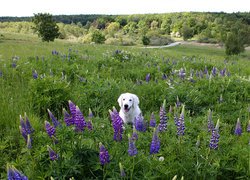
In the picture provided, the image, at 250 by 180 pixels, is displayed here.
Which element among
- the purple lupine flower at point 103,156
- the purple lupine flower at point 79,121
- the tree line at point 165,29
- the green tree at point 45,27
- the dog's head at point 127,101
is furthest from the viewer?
the tree line at point 165,29

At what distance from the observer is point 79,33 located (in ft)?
306

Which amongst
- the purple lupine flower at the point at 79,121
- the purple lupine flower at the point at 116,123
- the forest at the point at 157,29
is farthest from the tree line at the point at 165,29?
the purple lupine flower at the point at 79,121

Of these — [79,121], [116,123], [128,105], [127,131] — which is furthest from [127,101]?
[79,121]

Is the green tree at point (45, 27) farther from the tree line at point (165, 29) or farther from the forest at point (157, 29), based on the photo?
the forest at point (157, 29)

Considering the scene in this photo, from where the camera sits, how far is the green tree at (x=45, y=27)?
3893 cm

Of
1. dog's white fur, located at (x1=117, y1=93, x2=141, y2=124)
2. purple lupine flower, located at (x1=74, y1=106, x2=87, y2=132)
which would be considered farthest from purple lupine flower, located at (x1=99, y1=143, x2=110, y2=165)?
dog's white fur, located at (x1=117, y1=93, x2=141, y2=124)

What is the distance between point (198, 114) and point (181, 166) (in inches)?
97.8

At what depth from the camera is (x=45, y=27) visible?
3909cm

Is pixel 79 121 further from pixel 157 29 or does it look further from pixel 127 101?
pixel 157 29

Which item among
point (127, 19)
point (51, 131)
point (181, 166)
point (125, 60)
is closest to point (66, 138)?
point (51, 131)

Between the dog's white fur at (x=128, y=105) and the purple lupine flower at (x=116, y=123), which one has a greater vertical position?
the purple lupine flower at (x=116, y=123)

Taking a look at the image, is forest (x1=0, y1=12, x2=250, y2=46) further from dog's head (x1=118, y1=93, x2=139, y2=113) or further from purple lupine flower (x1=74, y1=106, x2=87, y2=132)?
purple lupine flower (x1=74, y1=106, x2=87, y2=132)

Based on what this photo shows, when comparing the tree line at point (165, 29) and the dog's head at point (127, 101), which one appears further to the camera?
A: the tree line at point (165, 29)

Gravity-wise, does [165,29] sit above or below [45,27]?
below
